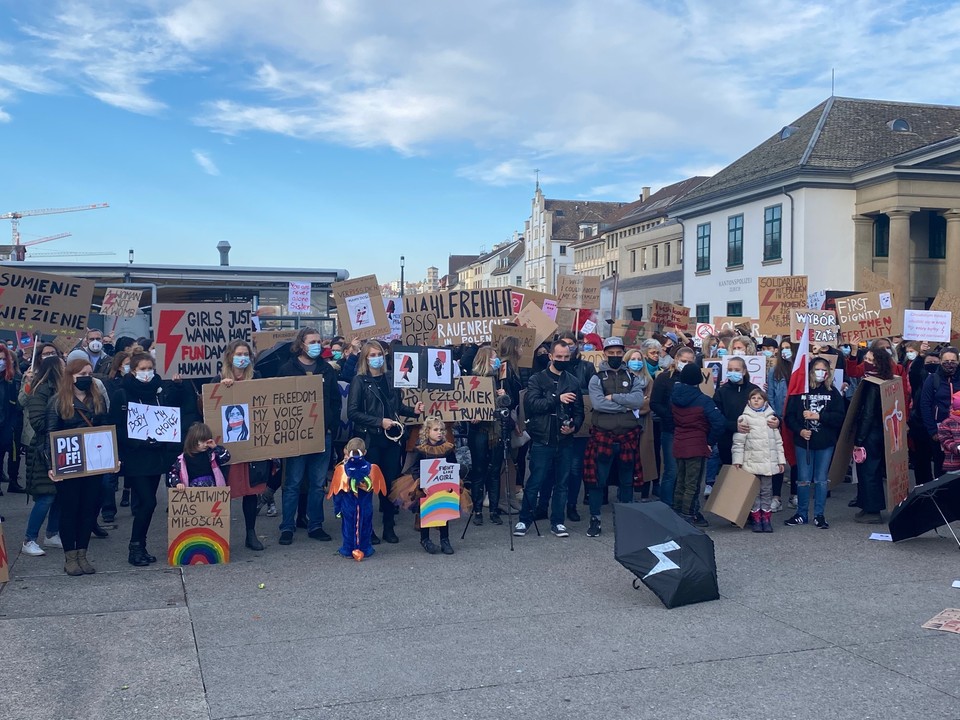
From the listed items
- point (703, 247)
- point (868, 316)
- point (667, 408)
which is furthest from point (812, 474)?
point (703, 247)

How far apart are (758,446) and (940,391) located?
8.31 ft

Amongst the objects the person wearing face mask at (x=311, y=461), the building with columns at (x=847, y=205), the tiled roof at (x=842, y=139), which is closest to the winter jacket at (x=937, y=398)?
the person wearing face mask at (x=311, y=461)

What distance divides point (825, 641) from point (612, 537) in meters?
3.21

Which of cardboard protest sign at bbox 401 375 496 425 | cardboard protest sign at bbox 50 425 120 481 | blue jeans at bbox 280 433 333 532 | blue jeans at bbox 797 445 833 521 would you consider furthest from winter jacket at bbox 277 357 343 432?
blue jeans at bbox 797 445 833 521

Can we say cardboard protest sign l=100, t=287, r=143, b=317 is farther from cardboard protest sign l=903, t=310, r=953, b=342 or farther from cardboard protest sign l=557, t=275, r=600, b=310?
cardboard protest sign l=903, t=310, r=953, b=342

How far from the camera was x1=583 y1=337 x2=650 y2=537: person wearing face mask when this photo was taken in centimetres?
946

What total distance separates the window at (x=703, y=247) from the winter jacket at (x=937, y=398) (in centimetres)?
3419

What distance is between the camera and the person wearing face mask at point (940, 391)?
10.5 m

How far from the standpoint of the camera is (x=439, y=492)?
8742mm

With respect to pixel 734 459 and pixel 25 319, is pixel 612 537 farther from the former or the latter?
pixel 25 319

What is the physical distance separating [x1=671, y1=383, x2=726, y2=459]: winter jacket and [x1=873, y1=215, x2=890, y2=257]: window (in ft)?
104

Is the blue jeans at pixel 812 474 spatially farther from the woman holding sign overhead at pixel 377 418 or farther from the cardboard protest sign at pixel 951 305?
the cardboard protest sign at pixel 951 305

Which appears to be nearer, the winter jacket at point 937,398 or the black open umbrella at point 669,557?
the black open umbrella at point 669,557

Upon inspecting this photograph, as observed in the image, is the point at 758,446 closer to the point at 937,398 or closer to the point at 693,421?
the point at 693,421
